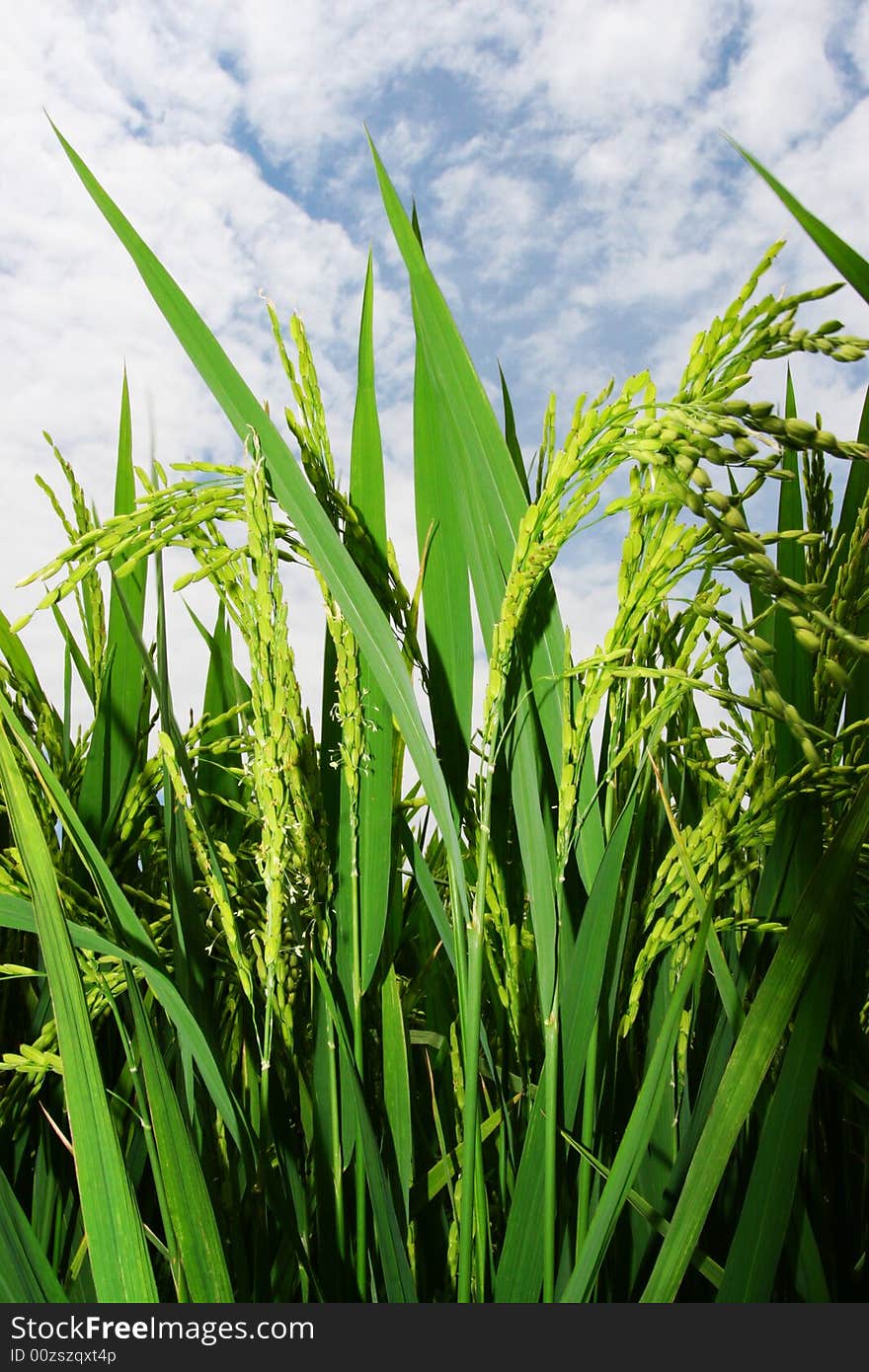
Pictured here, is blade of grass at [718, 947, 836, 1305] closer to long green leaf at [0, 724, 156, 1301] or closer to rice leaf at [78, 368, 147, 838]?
long green leaf at [0, 724, 156, 1301]

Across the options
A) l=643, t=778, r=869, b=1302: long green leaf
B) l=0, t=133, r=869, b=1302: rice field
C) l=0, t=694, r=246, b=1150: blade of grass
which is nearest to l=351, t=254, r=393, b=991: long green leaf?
l=0, t=133, r=869, b=1302: rice field

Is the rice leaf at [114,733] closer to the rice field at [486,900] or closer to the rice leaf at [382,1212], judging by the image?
the rice field at [486,900]

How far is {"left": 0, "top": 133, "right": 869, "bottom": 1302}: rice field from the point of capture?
56cm

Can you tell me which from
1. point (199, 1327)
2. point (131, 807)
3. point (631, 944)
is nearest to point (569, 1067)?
point (631, 944)

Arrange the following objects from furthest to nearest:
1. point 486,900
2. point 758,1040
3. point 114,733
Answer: point 114,733 → point 486,900 → point 758,1040

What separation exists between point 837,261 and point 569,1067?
0.57 metres

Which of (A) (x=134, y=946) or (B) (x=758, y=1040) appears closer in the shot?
(B) (x=758, y=1040)

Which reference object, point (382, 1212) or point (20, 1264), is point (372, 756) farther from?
point (20, 1264)

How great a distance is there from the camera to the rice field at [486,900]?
56 centimetres

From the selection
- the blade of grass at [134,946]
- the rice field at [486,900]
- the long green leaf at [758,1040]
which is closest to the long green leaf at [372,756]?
the rice field at [486,900]

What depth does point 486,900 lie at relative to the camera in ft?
2.16

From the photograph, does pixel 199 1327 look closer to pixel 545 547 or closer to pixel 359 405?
pixel 545 547

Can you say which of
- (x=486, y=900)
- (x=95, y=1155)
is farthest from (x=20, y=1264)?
(x=486, y=900)

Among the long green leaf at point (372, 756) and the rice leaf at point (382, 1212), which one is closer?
the rice leaf at point (382, 1212)
